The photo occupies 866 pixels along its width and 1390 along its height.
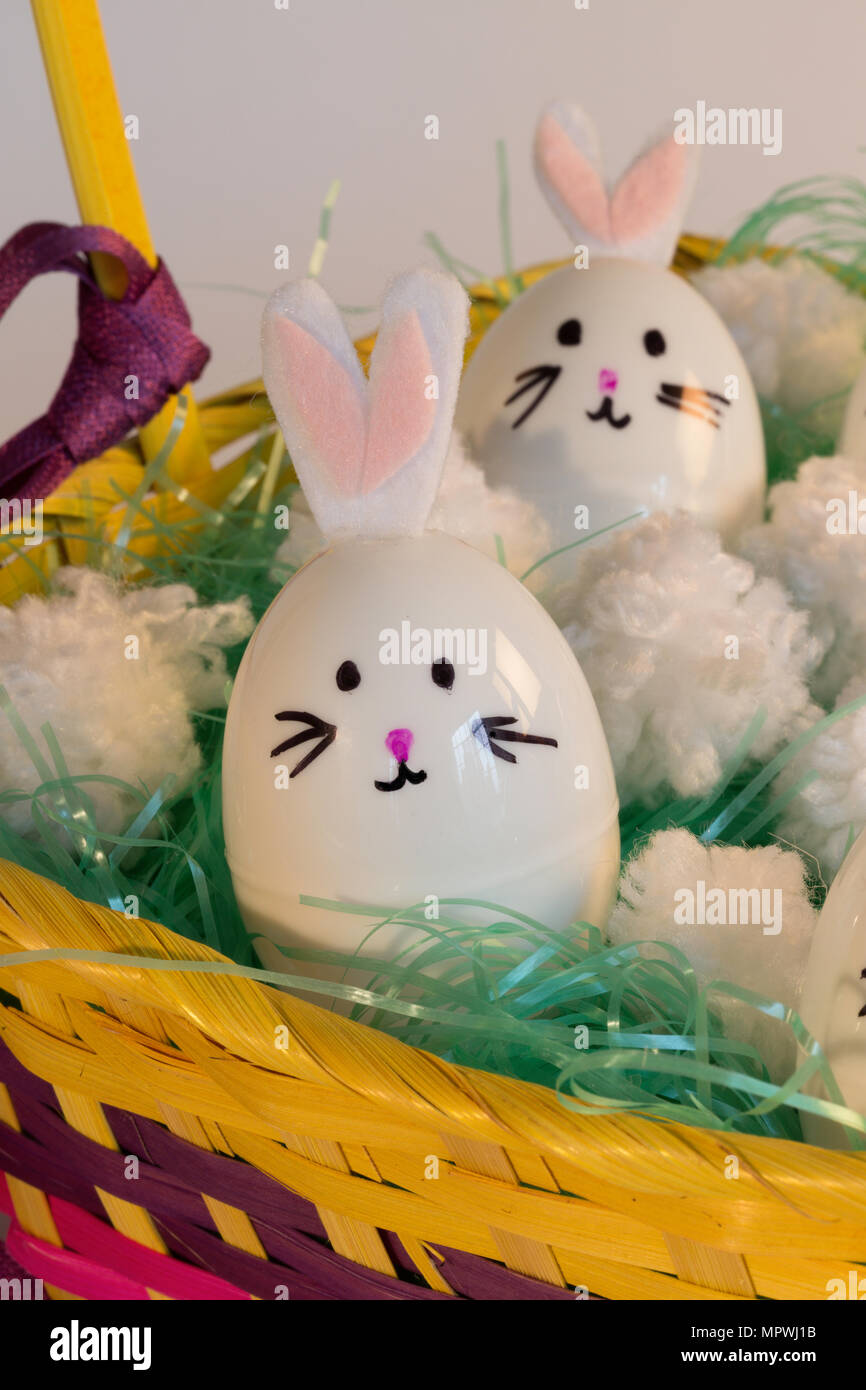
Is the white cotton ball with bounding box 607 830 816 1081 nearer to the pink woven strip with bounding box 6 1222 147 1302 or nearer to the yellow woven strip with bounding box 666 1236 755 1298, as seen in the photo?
the yellow woven strip with bounding box 666 1236 755 1298

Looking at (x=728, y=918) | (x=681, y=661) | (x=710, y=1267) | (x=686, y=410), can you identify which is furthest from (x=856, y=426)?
(x=710, y=1267)

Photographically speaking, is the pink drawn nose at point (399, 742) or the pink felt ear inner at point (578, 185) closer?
the pink drawn nose at point (399, 742)

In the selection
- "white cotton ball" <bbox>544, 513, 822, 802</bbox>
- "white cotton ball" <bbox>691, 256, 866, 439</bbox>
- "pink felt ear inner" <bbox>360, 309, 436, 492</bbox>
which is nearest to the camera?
"pink felt ear inner" <bbox>360, 309, 436, 492</bbox>

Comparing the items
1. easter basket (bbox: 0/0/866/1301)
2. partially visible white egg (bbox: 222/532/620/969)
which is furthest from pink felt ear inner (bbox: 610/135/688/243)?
easter basket (bbox: 0/0/866/1301)

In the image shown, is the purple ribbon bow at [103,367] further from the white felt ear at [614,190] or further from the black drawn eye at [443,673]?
the black drawn eye at [443,673]

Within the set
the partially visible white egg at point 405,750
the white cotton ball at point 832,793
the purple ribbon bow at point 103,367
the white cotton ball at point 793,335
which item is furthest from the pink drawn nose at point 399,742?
the white cotton ball at point 793,335

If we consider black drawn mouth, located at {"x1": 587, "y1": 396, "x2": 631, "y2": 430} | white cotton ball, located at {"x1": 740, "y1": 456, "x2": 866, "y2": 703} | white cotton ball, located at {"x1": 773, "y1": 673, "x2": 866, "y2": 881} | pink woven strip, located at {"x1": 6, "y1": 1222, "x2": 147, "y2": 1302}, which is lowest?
pink woven strip, located at {"x1": 6, "y1": 1222, "x2": 147, "y2": 1302}
